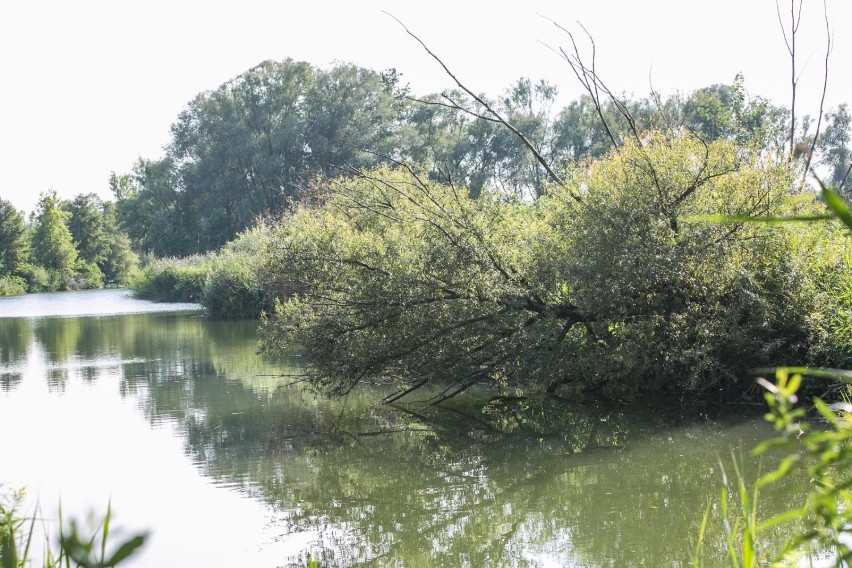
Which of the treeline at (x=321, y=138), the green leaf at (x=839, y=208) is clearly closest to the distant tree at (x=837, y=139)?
the treeline at (x=321, y=138)

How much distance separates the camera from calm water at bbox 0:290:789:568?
22.0 feet

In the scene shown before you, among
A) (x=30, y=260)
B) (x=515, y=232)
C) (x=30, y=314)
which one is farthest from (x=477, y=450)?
(x=30, y=260)

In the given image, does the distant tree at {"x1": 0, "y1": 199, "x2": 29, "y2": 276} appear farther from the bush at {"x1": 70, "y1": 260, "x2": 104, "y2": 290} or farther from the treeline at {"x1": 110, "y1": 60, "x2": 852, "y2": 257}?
the treeline at {"x1": 110, "y1": 60, "x2": 852, "y2": 257}

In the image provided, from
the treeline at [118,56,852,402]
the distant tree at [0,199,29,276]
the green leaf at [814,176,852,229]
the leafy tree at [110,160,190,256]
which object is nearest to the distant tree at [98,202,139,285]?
the distant tree at [0,199,29,276]

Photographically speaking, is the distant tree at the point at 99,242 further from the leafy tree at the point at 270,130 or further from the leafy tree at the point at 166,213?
the leafy tree at the point at 270,130

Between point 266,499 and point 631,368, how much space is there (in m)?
4.71

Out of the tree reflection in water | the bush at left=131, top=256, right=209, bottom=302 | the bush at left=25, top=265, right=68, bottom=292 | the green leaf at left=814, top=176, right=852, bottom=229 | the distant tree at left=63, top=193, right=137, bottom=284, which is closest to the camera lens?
the green leaf at left=814, top=176, right=852, bottom=229

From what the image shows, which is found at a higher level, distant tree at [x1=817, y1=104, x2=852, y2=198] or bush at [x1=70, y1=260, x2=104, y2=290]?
distant tree at [x1=817, y1=104, x2=852, y2=198]

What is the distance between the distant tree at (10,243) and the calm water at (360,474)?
2323 inches

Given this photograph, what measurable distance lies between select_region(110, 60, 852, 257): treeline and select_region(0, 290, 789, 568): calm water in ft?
118

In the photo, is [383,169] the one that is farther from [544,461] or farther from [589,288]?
[544,461]

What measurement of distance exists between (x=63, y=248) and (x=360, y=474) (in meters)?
68.5

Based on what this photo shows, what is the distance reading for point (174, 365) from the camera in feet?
57.3

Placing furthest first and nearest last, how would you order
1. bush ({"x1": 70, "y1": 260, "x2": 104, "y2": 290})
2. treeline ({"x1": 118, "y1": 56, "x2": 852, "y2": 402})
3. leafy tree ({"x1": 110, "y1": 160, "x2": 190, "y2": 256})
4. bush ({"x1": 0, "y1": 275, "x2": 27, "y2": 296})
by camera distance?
1. bush ({"x1": 70, "y1": 260, "x2": 104, "y2": 290})
2. bush ({"x1": 0, "y1": 275, "x2": 27, "y2": 296})
3. leafy tree ({"x1": 110, "y1": 160, "x2": 190, "y2": 256})
4. treeline ({"x1": 118, "y1": 56, "x2": 852, "y2": 402})
